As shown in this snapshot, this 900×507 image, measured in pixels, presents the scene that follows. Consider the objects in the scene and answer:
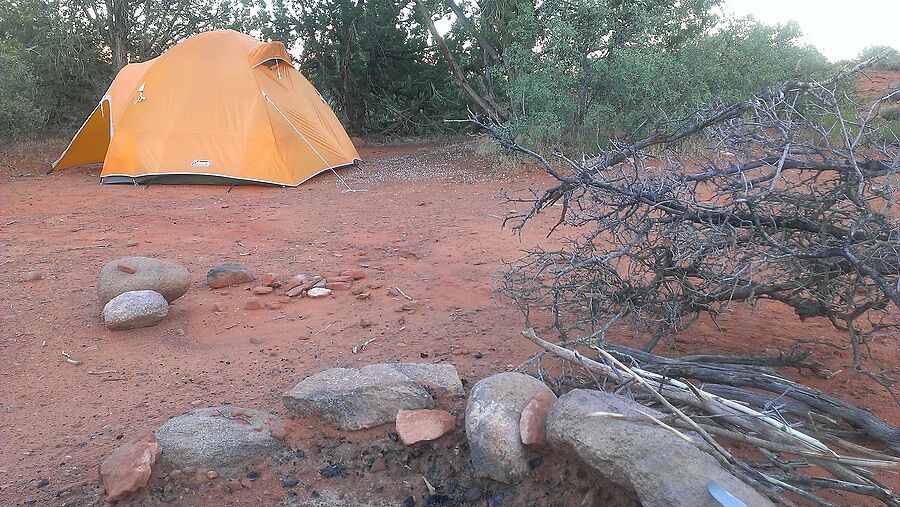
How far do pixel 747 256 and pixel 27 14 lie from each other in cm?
1474

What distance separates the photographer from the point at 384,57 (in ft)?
49.2

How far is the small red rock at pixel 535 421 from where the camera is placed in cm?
249

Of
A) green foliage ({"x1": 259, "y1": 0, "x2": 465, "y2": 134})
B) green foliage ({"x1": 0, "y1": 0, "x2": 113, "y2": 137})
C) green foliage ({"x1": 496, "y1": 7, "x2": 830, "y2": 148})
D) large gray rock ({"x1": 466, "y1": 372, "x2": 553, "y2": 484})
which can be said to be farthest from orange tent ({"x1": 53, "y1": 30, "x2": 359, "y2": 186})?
large gray rock ({"x1": 466, "y1": 372, "x2": 553, "y2": 484})

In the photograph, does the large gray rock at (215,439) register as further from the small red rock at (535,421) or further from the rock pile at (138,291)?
the rock pile at (138,291)

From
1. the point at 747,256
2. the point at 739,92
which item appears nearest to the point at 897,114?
the point at 739,92

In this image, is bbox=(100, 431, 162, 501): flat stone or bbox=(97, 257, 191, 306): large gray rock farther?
bbox=(97, 257, 191, 306): large gray rock

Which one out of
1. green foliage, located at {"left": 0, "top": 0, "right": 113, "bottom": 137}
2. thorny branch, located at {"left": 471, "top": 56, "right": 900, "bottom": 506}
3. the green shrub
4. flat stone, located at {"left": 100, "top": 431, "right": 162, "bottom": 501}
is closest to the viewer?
thorny branch, located at {"left": 471, "top": 56, "right": 900, "bottom": 506}

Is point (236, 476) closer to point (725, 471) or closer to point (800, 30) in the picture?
point (725, 471)

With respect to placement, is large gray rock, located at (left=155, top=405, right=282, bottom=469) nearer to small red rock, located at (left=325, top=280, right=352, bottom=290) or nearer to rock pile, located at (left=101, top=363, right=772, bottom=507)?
rock pile, located at (left=101, top=363, right=772, bottom=507)

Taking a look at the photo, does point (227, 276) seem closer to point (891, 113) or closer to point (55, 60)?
point (55, 60)

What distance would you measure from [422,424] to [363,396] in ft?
0.97

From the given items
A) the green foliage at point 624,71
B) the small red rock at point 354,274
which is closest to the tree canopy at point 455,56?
the green foliage at point 624,71

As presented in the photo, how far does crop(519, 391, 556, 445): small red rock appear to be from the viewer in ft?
8.18

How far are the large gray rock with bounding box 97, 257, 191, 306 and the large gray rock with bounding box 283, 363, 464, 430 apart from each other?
175cm
